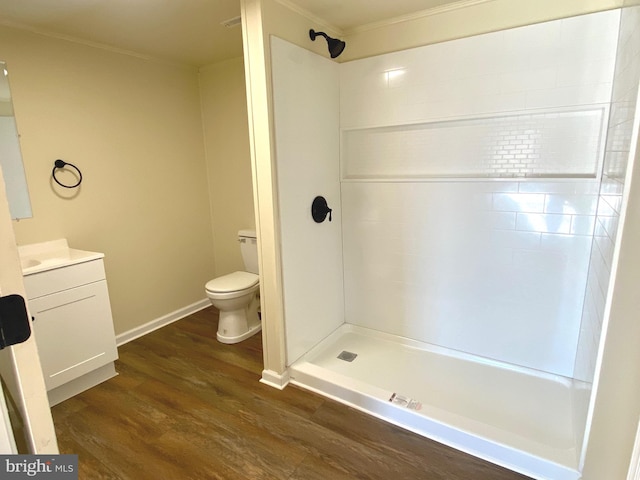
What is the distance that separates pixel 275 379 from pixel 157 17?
230 cm

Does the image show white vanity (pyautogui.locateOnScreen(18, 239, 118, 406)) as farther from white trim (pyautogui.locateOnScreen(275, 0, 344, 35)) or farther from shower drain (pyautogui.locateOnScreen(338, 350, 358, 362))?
white trim (pyautogui.locateOnScreen(275, 0, 344, 35))

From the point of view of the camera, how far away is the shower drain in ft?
8.08

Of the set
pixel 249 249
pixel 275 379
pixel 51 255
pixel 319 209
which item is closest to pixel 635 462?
pixel 275 379

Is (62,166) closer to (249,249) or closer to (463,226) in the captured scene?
(249,249)

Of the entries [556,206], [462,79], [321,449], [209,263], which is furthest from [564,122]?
[209,263]

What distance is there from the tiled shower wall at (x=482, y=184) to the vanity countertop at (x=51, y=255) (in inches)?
69.1

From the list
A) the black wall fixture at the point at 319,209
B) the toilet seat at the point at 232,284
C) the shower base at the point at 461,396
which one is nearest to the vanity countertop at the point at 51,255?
the toilet seat at the point at 232,284

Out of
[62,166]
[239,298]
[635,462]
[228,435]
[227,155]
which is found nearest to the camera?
[635,462]

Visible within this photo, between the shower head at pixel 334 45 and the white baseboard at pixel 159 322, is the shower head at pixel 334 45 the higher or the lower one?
the higher one

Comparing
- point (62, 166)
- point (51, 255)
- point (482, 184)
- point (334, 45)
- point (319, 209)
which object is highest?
point (334, 45)

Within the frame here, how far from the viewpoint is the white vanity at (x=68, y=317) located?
6.55ft

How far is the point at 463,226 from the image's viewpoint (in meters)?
2.26

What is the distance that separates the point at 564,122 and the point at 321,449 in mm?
2094

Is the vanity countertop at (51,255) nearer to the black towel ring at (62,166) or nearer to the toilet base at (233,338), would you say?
the black towel ring at (62,166)
